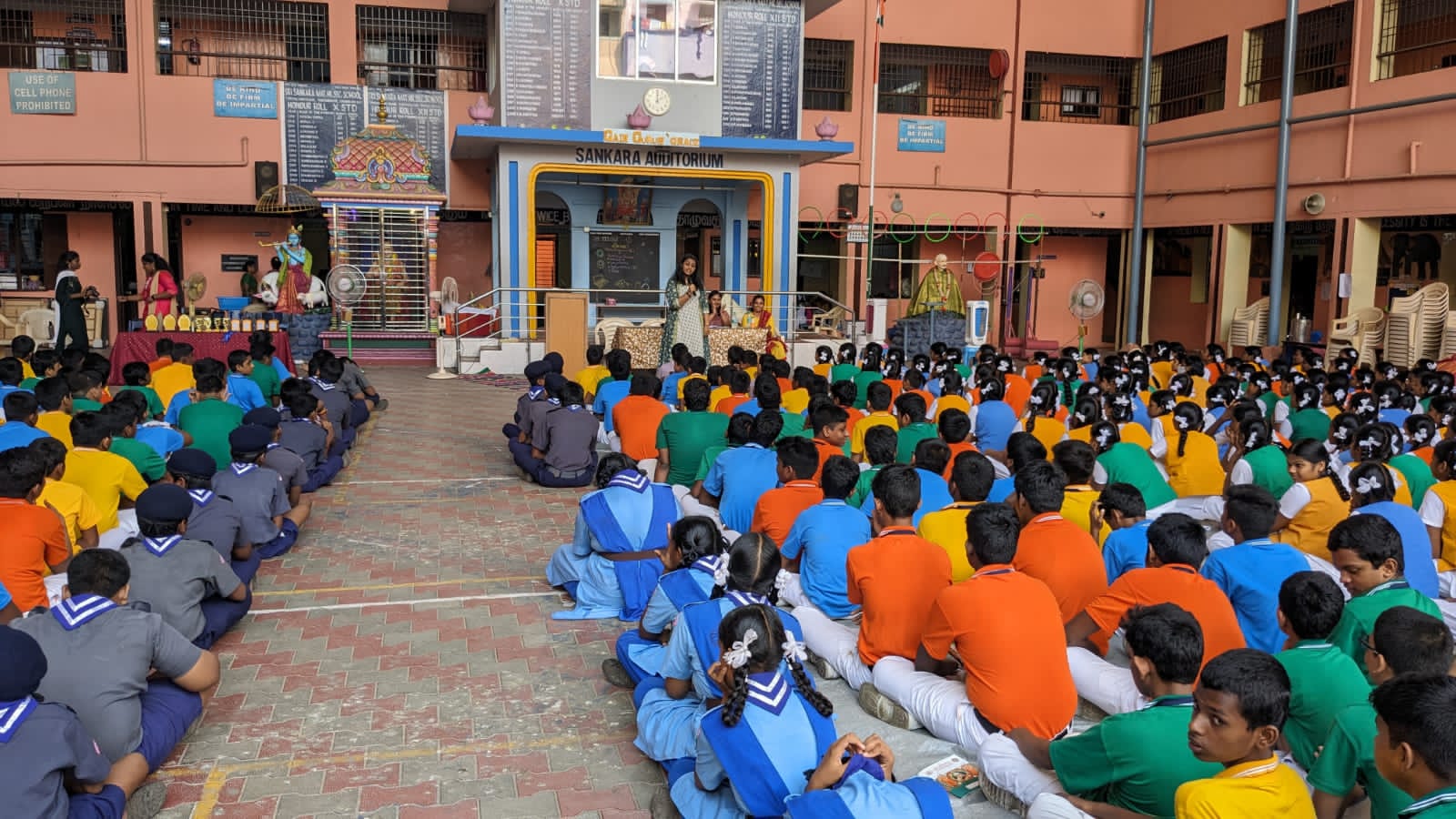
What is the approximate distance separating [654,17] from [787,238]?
12.1 feet

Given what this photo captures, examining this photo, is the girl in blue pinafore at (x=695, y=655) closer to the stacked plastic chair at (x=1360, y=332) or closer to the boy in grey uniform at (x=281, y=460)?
the boy in grey uniform at (x=281, y=460)

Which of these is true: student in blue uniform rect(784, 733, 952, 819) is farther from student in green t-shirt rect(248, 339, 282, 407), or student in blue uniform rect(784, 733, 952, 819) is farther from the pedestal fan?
the pedestal fan

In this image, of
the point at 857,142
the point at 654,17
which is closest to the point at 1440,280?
the point at 857,142

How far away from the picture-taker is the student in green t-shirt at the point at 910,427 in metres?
6.77

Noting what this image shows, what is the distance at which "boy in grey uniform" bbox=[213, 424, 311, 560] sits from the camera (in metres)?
5.93

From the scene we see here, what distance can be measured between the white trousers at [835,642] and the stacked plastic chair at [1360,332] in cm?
1174

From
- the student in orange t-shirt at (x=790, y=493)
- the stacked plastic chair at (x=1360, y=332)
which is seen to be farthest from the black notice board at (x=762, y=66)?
the student in orange t-shirt at (x=790, y=493)

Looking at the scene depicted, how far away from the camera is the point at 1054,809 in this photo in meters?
3.11

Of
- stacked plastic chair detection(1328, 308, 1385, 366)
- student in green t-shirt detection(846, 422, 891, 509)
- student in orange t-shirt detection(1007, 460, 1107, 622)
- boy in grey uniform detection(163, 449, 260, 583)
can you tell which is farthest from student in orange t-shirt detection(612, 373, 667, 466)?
stacked plastic chair detection(1328, 308, 1385, 366)

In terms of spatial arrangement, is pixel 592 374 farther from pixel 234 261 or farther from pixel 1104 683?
pixel 234 261

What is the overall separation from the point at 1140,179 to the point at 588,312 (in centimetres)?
983

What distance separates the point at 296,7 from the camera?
1666 centimetres

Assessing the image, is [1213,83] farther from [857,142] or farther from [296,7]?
[296,7]

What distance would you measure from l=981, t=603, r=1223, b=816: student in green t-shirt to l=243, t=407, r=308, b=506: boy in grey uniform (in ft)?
17.0
